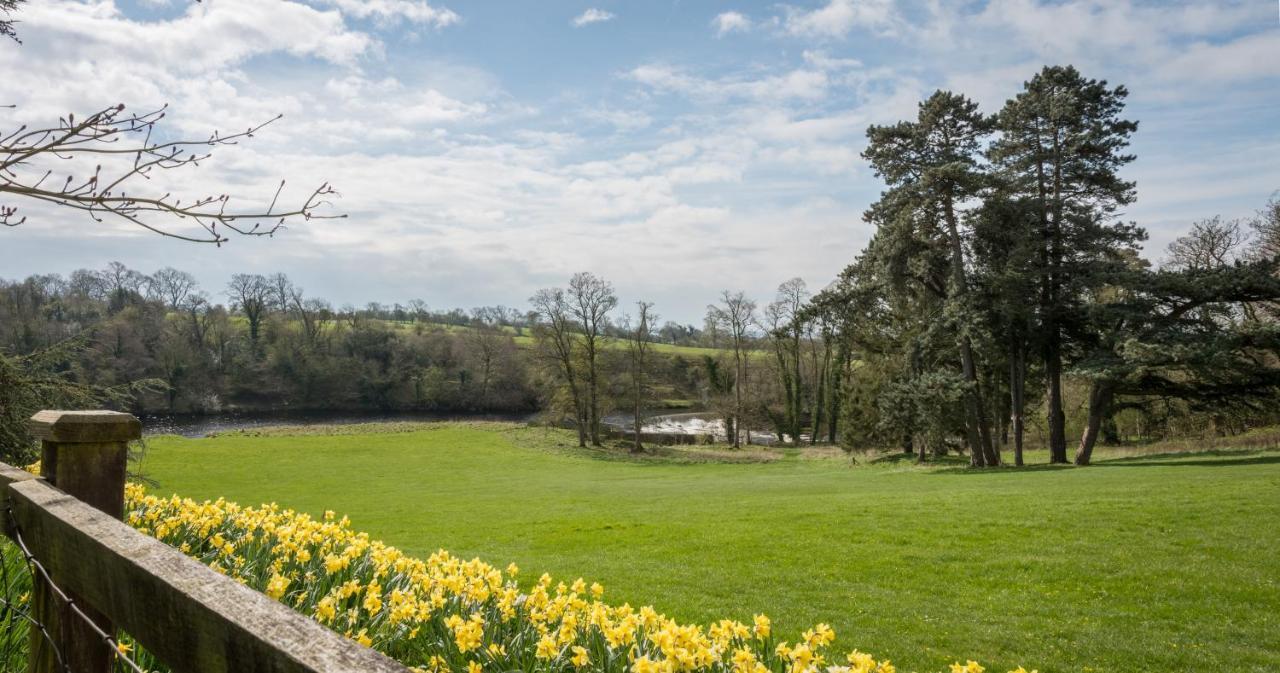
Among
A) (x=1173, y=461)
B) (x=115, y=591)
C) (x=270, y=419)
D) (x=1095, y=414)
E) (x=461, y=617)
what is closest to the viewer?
(x=115, y=591)

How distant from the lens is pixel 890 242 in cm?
2462

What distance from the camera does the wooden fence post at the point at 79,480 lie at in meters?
1.88

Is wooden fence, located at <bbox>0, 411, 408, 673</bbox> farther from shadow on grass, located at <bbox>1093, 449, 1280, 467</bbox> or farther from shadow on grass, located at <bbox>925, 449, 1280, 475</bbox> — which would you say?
shadow on grass, located at <bbox>1093, 449, 1280, 467</bbox>

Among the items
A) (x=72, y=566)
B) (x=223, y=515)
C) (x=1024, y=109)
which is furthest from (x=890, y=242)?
(x=72, y=566)

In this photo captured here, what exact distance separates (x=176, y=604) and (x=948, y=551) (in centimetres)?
989

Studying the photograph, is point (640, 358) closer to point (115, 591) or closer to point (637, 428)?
point (637, 428)

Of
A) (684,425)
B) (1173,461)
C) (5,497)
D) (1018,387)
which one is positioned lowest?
(684,425)

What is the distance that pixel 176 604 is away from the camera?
1.20 m

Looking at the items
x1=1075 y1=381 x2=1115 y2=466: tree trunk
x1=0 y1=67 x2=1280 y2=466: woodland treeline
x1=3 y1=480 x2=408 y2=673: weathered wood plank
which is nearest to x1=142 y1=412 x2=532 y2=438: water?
x1=0 y1=67 x2=1280 y2=466: woodland treeline

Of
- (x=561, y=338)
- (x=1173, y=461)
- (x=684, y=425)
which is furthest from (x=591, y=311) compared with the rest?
(x=1173, y=461)

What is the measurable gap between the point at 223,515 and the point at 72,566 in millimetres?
4645

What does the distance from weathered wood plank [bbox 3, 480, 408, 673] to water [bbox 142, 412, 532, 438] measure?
5132cm

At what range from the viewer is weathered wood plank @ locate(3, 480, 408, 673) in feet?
3.04

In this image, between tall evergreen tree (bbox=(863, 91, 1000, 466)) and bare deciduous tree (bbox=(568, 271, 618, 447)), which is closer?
tall evergreen tree (bbox=(863, 91, 1000, 466))
